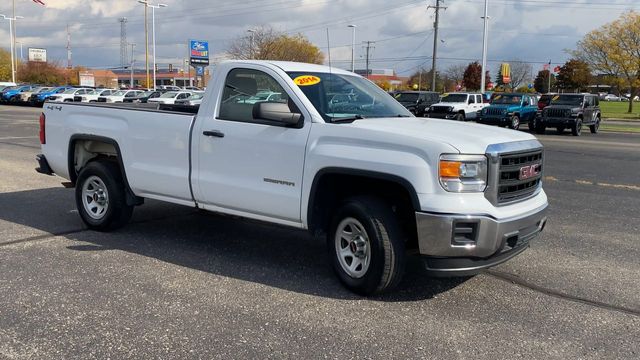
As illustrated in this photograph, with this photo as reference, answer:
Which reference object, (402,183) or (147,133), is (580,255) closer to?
(402,183)

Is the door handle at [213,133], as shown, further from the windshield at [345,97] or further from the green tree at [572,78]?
the green tree at [572,78]

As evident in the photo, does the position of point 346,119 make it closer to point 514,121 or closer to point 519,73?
point 514,121

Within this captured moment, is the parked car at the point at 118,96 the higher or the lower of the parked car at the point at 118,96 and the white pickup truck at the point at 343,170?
the higher

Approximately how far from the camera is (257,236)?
6.67 meters

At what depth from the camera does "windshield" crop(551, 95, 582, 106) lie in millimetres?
27062

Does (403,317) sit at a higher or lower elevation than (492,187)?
lower

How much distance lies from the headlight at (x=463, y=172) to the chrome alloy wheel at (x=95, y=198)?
4.02 meters

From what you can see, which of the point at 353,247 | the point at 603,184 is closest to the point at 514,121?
the point at 603,184

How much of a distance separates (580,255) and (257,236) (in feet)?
11.4

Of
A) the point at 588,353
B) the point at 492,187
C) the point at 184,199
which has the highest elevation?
the point at 492,187

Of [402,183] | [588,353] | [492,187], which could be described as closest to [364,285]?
[402,183]

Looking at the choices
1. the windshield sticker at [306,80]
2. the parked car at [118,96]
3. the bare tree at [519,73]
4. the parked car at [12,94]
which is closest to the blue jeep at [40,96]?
the parked car at [12,94]

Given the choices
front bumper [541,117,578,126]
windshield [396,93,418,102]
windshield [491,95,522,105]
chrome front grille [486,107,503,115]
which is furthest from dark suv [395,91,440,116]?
front bumper [541,117,578,126]

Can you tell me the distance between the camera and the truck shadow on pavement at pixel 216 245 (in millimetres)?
5074
